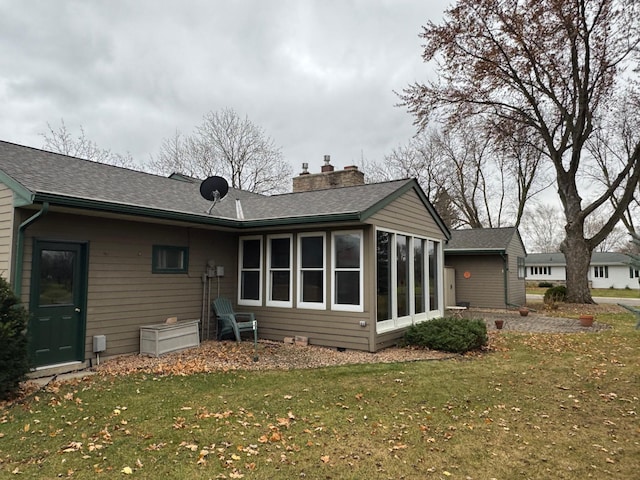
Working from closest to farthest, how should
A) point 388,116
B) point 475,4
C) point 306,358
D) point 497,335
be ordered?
point 306,358, point 497,335, point 475,4, point 388,116

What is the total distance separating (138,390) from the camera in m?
5.28

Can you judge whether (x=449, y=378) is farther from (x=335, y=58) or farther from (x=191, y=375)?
(x=335, y=58)

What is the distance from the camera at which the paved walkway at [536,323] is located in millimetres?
11406

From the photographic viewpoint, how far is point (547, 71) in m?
17.4

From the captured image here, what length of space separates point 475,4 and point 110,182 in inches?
642

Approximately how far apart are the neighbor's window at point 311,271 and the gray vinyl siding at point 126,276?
6.74ft

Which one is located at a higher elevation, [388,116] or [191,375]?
[388,116]

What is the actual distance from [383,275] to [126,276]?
15.7 ft

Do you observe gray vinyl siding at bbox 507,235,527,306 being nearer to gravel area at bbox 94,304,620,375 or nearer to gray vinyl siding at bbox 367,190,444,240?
gray vinyl siding at bbox 367,190,444,240

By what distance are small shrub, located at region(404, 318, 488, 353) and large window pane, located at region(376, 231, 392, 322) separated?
68cm

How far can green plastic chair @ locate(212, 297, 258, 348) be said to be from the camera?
8.22 meters

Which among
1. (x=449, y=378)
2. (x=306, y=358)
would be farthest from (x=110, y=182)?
(x=449, y=378)

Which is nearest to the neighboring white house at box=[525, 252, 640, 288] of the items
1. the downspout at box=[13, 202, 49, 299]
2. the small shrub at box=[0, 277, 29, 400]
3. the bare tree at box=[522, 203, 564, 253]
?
the bare tree at box=[522, 203, 564, 253]

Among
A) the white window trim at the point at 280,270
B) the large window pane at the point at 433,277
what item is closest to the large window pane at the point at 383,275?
the white window trim at the point at 280,270
